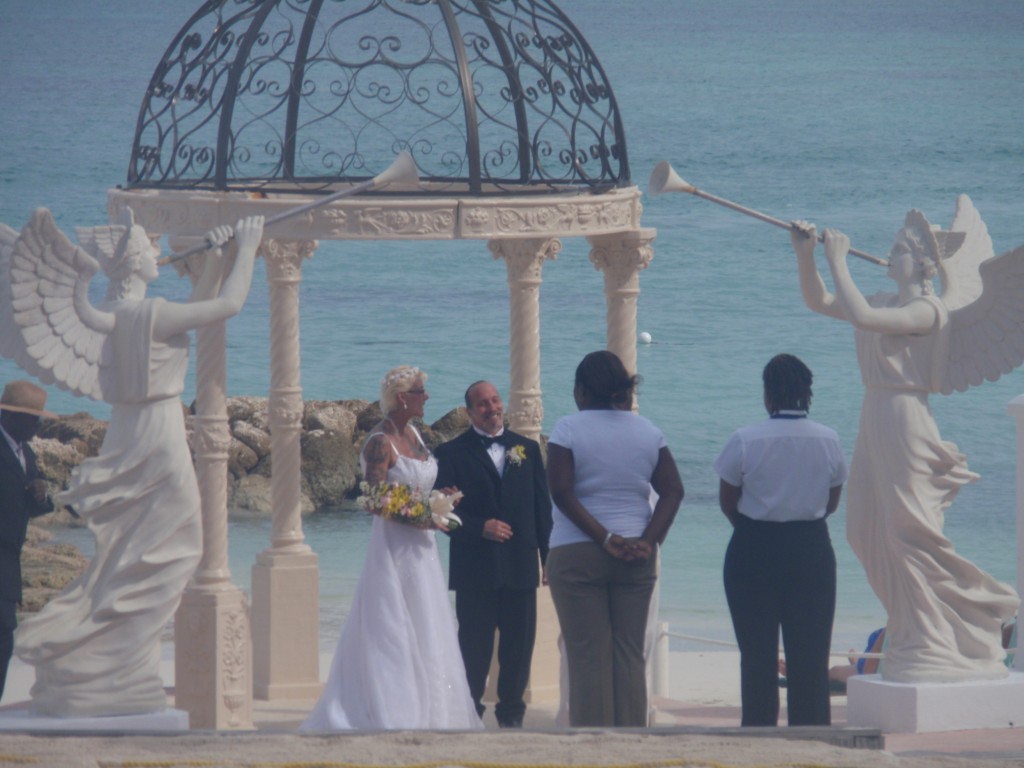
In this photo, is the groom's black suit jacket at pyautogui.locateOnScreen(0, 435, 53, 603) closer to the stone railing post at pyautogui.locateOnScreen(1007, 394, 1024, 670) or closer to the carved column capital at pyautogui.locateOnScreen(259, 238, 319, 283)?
the carved column capital at pyautogui.locateOnScreen(259, 238, 319, 283)

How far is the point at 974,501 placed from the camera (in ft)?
77.2

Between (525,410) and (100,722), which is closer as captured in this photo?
(100,722)

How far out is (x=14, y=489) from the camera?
658 cm

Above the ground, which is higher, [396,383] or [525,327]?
[525,327]

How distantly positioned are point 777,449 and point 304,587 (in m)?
3.05

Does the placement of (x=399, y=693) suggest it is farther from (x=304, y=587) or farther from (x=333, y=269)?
(x=333, y=269)

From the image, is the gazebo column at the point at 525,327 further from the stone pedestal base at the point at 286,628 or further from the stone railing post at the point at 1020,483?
the stone railing post at the point at 1020,483

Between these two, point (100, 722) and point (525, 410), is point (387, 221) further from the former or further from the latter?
point (100, 722)

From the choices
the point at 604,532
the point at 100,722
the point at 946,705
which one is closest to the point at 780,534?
the point at 604,532

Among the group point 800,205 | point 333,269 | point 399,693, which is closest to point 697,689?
point 399,693

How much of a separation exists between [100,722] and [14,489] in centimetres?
88

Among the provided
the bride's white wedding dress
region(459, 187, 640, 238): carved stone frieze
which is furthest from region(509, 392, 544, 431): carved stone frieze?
the bride's white wedding dress

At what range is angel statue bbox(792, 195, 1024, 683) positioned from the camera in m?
6.77

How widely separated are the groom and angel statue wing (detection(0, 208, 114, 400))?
1384 mm
